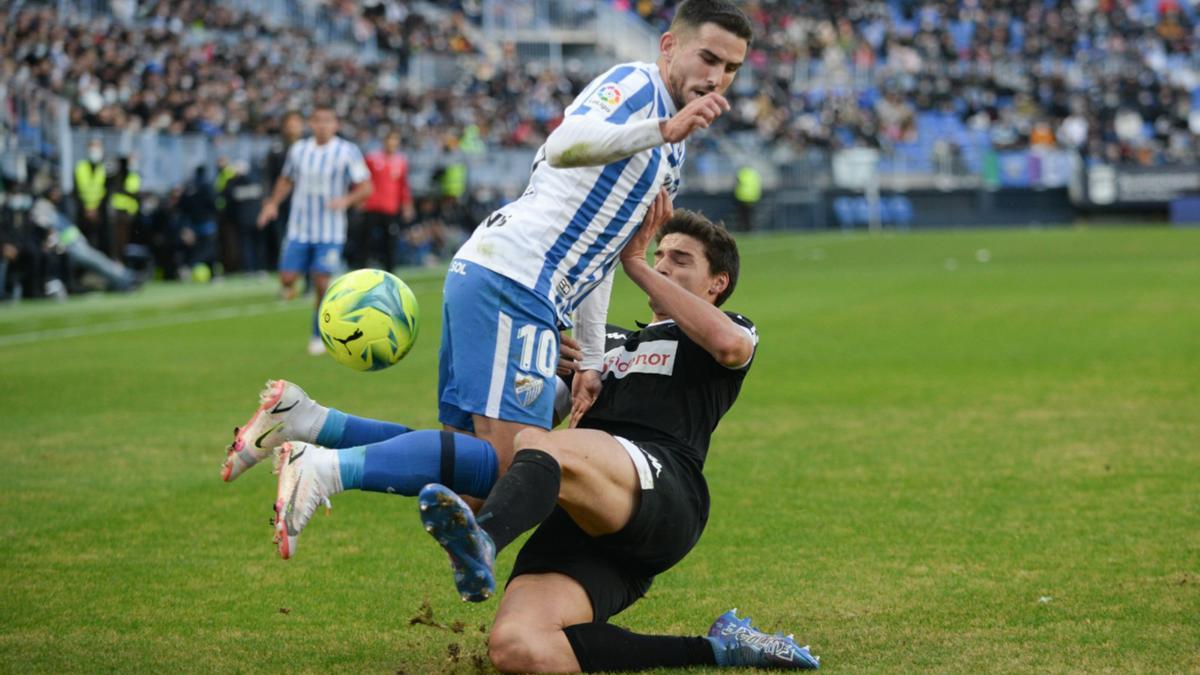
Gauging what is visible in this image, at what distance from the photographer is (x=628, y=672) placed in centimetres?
472

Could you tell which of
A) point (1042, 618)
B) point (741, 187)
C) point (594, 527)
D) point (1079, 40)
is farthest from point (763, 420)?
point (1079, 40)

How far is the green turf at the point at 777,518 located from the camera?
16.9 feet

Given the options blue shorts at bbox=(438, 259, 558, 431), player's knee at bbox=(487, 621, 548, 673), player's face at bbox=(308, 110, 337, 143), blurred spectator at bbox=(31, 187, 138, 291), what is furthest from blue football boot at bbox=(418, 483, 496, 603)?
blurred spectator at bbox=(31, 187, 138, 291)


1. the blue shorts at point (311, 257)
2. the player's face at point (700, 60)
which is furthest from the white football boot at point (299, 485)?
the blue shorts at point (311, 257)

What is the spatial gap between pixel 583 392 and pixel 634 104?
99cm

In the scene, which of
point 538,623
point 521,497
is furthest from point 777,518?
point 521,497

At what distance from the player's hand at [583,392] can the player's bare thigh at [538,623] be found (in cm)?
60

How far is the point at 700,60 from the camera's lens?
5.02m

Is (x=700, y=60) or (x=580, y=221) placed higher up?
(x=700, y=60)

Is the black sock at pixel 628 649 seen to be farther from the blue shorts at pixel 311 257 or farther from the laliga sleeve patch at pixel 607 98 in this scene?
the blue shorts at pixel 311 257

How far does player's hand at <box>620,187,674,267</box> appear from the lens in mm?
5125

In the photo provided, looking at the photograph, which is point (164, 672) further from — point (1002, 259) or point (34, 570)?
point (1002, 259)

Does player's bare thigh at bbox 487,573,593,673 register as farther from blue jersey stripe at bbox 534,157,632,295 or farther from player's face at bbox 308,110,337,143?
player's face at bbox 308,110,337,143

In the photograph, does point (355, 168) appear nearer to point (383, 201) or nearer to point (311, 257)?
point (311, 257)
